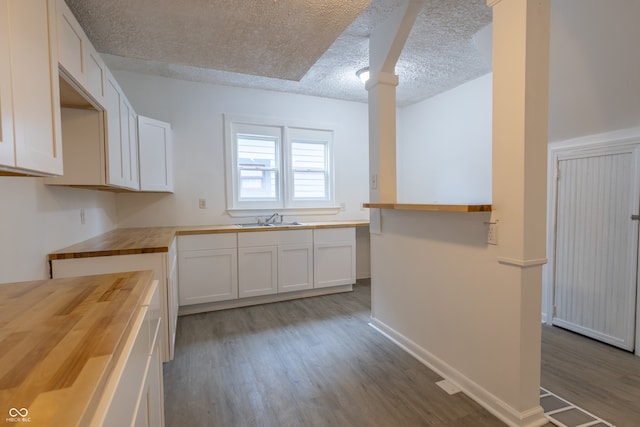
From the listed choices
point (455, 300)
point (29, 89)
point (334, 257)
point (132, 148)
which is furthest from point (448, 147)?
point (29, 89)

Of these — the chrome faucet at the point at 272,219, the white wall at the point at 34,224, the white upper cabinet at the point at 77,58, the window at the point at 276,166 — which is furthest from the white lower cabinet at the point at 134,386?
the window at the point at 276,166

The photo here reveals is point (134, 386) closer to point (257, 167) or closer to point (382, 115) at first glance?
point (382, 115)

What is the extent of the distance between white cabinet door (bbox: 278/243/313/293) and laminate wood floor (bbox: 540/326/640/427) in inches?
92.5

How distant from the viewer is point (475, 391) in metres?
1.82

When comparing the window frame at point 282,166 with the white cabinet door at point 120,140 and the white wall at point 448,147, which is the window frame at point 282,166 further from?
the white wall at point 448,147

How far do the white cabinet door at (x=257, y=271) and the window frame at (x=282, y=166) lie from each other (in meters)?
0.70

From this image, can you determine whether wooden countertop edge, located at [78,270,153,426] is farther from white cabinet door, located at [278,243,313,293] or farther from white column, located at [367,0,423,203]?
white cabinet door, located at [278,243,313,293]

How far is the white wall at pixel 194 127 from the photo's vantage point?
11.2ft

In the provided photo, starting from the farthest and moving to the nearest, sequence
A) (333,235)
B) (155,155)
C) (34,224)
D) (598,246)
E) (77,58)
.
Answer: (333,235)
(155,155)
(598,246)
(34,224)
(77,58)

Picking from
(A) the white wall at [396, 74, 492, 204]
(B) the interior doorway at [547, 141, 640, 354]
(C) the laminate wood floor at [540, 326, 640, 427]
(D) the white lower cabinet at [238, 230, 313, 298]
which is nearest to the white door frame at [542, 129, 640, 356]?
(B) the interior doorway at [547, 141, 640, 354]

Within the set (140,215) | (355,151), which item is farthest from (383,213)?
(140,215)

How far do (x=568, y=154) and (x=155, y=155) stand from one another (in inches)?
156

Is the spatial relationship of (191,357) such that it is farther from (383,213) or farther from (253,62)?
(253,62)

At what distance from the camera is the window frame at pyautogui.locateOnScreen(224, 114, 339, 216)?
12.5ft
